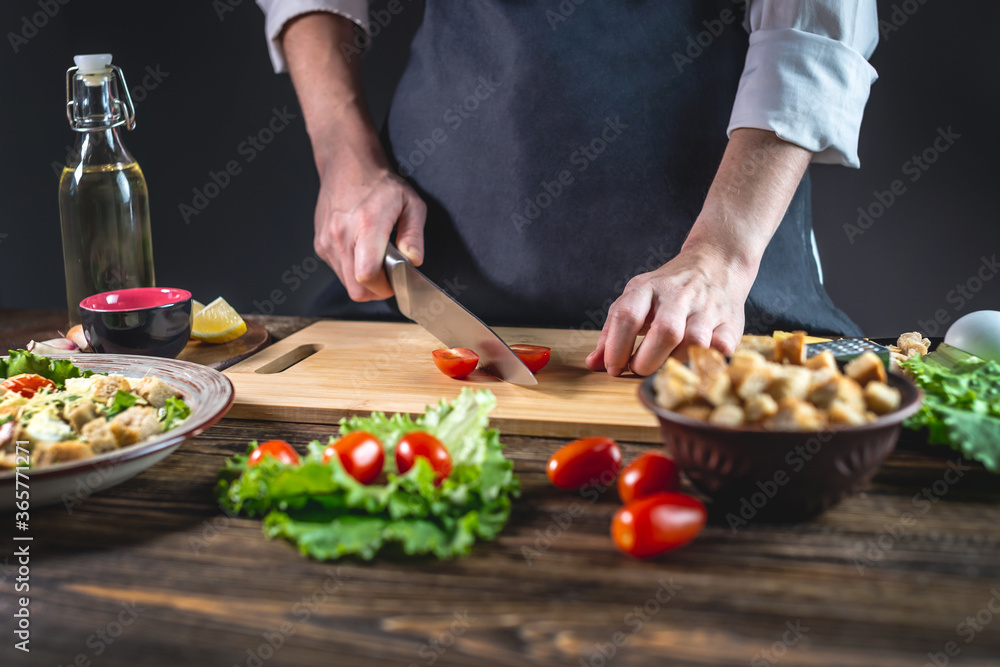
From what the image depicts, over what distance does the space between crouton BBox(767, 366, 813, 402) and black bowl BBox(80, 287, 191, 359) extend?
3.54 feet

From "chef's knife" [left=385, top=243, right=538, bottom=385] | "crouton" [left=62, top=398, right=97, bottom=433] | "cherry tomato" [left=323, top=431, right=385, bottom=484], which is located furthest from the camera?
"chef's knife" [left=385, top=243, right=538, bottom=385]

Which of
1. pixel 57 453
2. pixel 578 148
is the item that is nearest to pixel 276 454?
pixel 57 453

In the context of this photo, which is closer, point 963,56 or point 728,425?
point 728,425

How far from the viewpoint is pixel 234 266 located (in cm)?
290

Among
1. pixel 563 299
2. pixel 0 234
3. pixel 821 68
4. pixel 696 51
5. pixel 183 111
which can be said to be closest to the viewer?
pixel 821 68

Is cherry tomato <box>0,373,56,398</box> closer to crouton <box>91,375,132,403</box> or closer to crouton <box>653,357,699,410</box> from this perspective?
crouton <box>91,375,132,403</box>

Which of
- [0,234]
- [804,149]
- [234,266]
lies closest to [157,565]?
[804,149]

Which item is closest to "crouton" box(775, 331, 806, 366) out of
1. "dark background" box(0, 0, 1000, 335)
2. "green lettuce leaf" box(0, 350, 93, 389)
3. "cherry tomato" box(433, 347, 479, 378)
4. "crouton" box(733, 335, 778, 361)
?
"crouton" box(733, 335, 778, 361)

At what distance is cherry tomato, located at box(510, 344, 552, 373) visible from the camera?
1.35 metres

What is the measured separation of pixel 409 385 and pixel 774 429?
737 millimetres

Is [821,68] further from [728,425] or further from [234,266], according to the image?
[234,266]

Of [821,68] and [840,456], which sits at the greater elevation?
[821,68]

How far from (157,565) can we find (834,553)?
0.68 meters

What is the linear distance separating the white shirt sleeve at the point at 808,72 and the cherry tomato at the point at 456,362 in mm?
690
